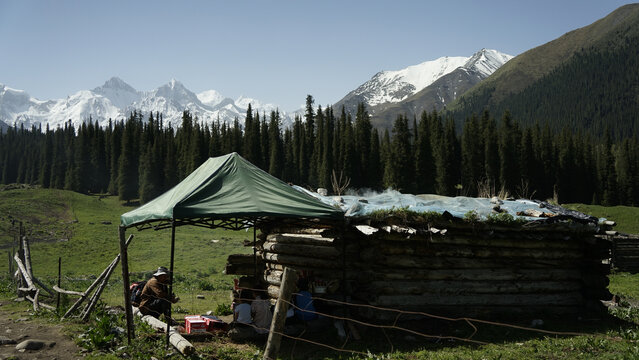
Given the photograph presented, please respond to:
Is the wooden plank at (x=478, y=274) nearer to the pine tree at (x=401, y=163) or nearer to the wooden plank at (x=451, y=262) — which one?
the wooden plank at (x=451, y=262)

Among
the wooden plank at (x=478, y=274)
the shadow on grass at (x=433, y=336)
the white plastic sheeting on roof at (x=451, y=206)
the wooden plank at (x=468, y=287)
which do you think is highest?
the white plastic sheeting on roof at (x=451, y=206)

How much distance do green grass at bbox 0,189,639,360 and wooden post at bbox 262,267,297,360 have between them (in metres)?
3.33

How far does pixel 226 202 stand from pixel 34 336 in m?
5.41

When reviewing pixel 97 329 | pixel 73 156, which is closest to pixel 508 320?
pixel 97 329

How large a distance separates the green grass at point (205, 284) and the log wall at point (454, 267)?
951 millimetres

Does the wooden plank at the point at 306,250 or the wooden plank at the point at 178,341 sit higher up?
the wooden plank at the point at 306,250

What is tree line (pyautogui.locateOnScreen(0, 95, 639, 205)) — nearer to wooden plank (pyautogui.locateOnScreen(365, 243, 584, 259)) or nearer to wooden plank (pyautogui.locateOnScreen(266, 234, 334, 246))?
wooden plank (pyautogui.locateOnScreen(365, 243, 584, 259))

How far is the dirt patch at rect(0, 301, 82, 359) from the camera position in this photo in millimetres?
8828

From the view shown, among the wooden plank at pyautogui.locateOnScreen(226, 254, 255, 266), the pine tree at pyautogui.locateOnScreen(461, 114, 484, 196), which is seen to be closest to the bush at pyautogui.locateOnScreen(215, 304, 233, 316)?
the wooden plank at pyautogui.locateOnScreen(226, 254, 255, 266)

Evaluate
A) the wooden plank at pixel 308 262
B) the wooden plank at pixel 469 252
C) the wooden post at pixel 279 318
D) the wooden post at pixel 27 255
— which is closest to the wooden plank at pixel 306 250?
the wooden plank at pixel 308 262

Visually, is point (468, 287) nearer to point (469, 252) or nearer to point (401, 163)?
point (469, 252)

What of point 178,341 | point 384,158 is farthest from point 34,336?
point 384,158

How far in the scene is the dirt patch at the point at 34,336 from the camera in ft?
29.0

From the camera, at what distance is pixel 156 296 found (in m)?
12.0
